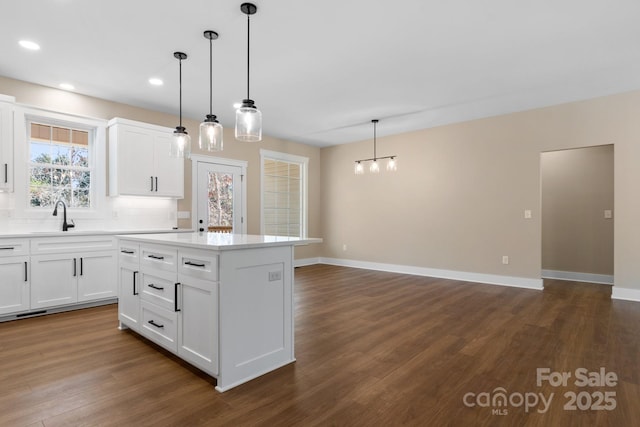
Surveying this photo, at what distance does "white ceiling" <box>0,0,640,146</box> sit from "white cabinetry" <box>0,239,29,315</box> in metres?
1.99

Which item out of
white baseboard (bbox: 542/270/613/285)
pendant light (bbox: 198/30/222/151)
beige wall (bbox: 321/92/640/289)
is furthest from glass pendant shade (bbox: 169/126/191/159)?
white baseboard (bbox: 542/270/613/285)

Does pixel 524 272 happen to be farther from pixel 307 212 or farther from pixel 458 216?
pixel 307 212

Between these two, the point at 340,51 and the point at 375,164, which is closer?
the point at 340,51

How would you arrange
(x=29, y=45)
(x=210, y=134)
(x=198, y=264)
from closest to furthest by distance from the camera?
(x=198, y=264) < (x=210, y=134) < (x=29, y=45)

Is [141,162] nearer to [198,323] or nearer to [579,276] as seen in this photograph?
[198,323]

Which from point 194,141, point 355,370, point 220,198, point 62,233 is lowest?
point 355,370

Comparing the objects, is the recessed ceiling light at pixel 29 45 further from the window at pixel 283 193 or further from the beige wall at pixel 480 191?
the beige wall at pixel 480 191

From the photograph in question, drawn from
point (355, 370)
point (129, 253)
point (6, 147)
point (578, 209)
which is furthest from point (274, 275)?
point (578, 209)

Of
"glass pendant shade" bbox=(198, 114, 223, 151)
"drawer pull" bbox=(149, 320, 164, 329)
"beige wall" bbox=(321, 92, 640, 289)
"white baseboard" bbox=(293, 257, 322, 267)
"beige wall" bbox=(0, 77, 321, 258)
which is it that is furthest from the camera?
"white baseboard" bbox=(293, 257, 322, 267)

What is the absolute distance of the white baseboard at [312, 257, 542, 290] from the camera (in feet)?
17.0

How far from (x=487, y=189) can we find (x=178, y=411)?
539 centimetres

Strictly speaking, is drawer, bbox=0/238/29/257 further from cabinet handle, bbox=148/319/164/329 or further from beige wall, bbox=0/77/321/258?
cabinet handle, bbox=148/319/164/329

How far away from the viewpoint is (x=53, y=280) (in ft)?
12.7

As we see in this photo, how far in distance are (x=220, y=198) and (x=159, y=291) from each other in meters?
3.52
